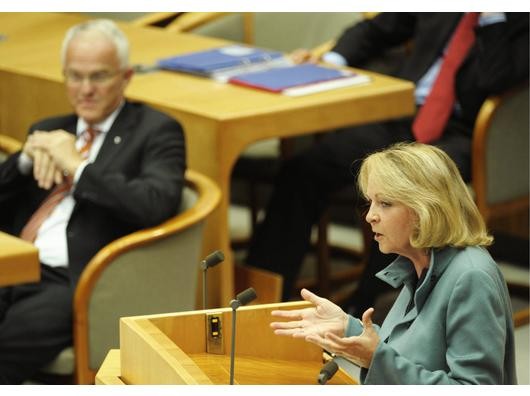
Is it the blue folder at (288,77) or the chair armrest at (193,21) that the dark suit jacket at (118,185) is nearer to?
the blue folder at (288,77)

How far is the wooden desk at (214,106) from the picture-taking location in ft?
14.2

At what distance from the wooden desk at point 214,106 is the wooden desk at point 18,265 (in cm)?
100

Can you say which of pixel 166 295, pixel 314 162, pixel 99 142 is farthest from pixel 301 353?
pixel 314 162

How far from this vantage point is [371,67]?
526 centimetres

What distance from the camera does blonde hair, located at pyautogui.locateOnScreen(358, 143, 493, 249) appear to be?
8.20 ft

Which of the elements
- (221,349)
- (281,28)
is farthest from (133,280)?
(281,28)

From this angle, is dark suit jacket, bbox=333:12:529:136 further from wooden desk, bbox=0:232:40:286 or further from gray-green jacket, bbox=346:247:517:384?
gray-green jacket, bbox=346:247:517:384

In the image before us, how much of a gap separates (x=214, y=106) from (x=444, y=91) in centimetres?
85

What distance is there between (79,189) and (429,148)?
1.54m

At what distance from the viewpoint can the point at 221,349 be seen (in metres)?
2.69

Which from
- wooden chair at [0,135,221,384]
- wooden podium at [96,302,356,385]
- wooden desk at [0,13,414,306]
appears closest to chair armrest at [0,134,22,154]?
wooden desk at [0,13,414,306]

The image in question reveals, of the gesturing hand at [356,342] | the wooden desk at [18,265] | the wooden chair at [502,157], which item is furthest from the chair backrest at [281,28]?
the gesturing hand at [356,342]

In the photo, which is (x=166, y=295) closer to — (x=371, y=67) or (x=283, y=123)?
(x=283, y=123)

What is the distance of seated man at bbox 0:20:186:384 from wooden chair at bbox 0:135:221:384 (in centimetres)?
6
